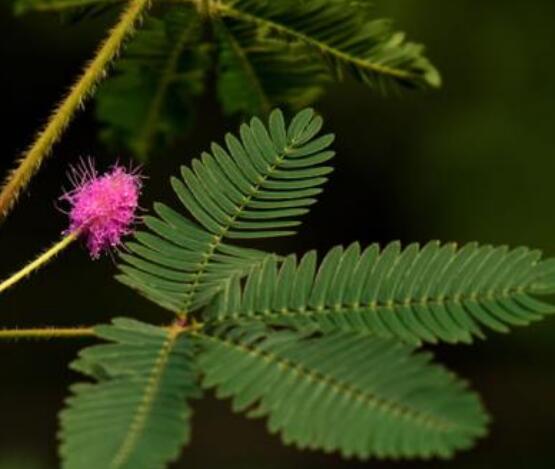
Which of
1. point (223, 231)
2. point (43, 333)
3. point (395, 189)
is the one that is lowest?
point (395, 189)

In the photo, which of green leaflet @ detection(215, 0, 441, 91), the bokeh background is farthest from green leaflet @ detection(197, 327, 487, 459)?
the bokeh background

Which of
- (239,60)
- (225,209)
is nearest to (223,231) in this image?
(225,209)

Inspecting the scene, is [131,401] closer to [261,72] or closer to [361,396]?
[361,396]

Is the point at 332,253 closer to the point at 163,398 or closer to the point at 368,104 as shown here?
the point at 163,398

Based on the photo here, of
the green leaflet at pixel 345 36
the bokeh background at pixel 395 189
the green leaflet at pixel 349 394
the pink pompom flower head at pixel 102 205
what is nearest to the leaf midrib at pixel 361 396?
the green leaflet at pixel 349 394

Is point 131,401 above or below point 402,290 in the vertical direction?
below

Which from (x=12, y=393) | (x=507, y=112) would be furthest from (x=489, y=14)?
(x=12, y=393)

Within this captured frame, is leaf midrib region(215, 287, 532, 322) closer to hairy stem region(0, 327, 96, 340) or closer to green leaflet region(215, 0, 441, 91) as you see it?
hairy stem region(0, 327, 96, 340)
